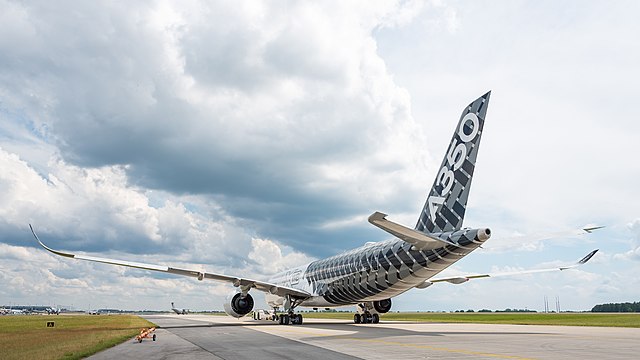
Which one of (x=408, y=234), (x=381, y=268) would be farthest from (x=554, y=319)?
(x=408, y=234)

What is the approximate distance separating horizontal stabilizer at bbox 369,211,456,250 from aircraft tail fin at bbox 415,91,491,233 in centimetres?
160

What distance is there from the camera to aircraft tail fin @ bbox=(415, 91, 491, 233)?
2486 centimetres

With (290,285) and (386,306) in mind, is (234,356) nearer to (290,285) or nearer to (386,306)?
(386,306)

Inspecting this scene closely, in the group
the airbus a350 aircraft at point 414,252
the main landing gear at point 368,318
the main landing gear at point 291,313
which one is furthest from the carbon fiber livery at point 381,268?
the main landing gear at point 368,318

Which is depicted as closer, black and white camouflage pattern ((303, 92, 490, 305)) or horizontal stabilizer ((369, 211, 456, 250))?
horizontal stabilizer ((369, 211, 456, 250))

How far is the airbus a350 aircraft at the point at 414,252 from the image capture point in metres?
23.2

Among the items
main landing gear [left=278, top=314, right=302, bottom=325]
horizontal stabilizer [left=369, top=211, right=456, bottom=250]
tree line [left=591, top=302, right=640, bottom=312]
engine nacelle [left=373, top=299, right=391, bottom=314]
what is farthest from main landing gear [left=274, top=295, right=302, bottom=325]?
tree line [left=591, top=302, right=640, bottom=312]

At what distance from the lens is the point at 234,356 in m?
15.8

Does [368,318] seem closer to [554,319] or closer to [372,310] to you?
[372,310]

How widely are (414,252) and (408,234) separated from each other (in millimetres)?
3945

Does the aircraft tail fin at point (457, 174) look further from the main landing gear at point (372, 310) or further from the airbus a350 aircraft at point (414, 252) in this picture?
the main landing gear at point (372, 310)

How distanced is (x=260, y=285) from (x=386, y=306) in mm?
9764

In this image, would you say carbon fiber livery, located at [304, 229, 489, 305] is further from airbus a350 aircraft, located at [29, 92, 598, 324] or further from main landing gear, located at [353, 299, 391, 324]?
main landing gear, located at [353, 299, 391, 324]

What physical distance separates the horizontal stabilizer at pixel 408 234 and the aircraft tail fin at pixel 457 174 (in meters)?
1.60
